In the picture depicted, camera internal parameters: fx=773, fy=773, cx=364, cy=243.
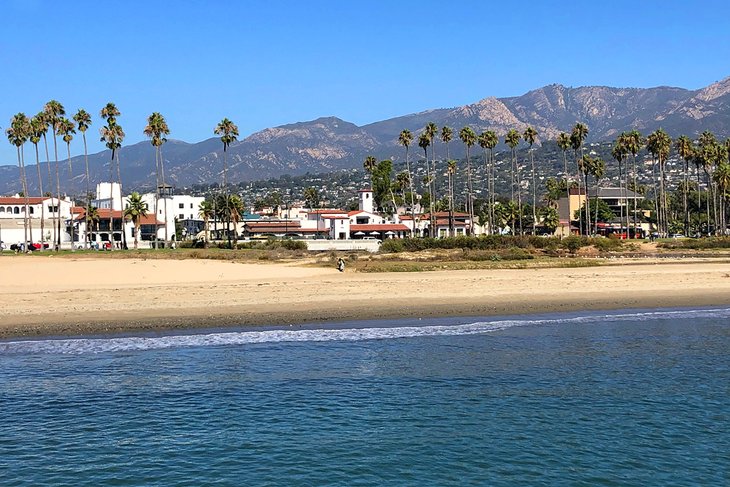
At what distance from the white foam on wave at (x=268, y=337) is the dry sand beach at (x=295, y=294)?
1745 millimetres

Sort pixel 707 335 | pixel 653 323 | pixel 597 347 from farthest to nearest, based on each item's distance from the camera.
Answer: pixel 653 323 < pixel 707 335 < pixel 597 347

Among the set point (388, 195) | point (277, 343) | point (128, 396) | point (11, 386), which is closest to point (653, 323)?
→ point (277, 343)

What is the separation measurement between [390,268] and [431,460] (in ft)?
115

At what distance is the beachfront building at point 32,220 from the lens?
98.2 meters

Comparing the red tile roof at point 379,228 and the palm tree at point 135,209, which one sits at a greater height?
the palm tree at point 135,209

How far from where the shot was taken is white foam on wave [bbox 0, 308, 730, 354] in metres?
24.1

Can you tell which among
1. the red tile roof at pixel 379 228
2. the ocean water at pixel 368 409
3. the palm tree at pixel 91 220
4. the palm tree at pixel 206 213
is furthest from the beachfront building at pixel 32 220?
the ocean water at pixel 368 409

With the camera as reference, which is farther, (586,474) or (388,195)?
(388,195)

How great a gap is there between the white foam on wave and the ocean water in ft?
0.44

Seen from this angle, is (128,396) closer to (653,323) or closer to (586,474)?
(586,474)

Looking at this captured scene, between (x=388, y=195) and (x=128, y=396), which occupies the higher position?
(x=388, y=195)

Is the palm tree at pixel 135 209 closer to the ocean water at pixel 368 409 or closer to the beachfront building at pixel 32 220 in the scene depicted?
the beachfront building at pixel 32 220

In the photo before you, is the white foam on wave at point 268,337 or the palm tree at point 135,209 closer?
the white foam on wave at point 268,337

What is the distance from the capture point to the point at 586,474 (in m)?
13.2
